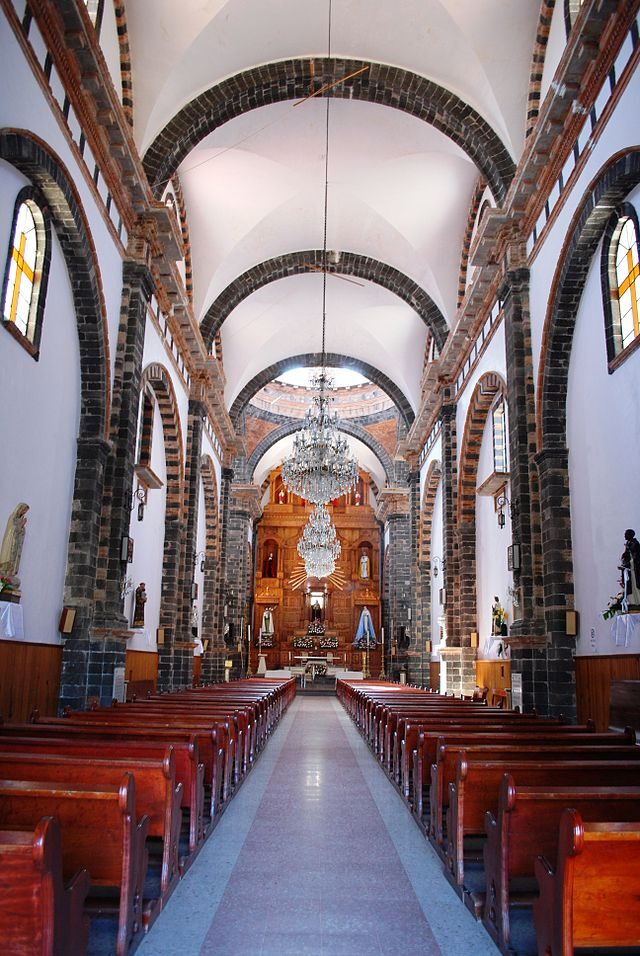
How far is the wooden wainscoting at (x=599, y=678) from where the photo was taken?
28.2 ft

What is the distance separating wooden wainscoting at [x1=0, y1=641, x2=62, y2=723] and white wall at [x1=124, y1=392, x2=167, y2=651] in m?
3.98

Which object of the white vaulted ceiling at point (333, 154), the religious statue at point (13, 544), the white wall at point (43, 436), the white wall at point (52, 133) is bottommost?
the religious statue at point (13, 544)

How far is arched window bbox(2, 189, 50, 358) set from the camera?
8.59 meters

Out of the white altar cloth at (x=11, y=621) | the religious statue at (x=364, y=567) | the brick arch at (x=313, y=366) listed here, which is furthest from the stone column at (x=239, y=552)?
the white altar cloth at (x=11, y=621)

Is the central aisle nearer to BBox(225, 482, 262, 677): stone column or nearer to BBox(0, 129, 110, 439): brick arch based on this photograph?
BBox(0, 129, 110, 439): brick arch

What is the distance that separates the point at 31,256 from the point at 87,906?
26.4ft

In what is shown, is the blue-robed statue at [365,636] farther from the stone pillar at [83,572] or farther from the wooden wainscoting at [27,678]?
the wooden wainscoting at [27,678]

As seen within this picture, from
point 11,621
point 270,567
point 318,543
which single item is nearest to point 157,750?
point 11,621

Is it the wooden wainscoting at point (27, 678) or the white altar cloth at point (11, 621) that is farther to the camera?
the wooden wainscoting at point (27, 678)

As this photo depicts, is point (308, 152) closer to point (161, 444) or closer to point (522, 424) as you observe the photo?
point (161, 444)

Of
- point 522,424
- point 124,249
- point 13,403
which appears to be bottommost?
point 13,403

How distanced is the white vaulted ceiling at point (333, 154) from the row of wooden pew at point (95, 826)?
427 inches

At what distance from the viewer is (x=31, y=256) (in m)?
9.31

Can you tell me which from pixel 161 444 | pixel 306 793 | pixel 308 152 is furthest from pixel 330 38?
pixel 306 793
